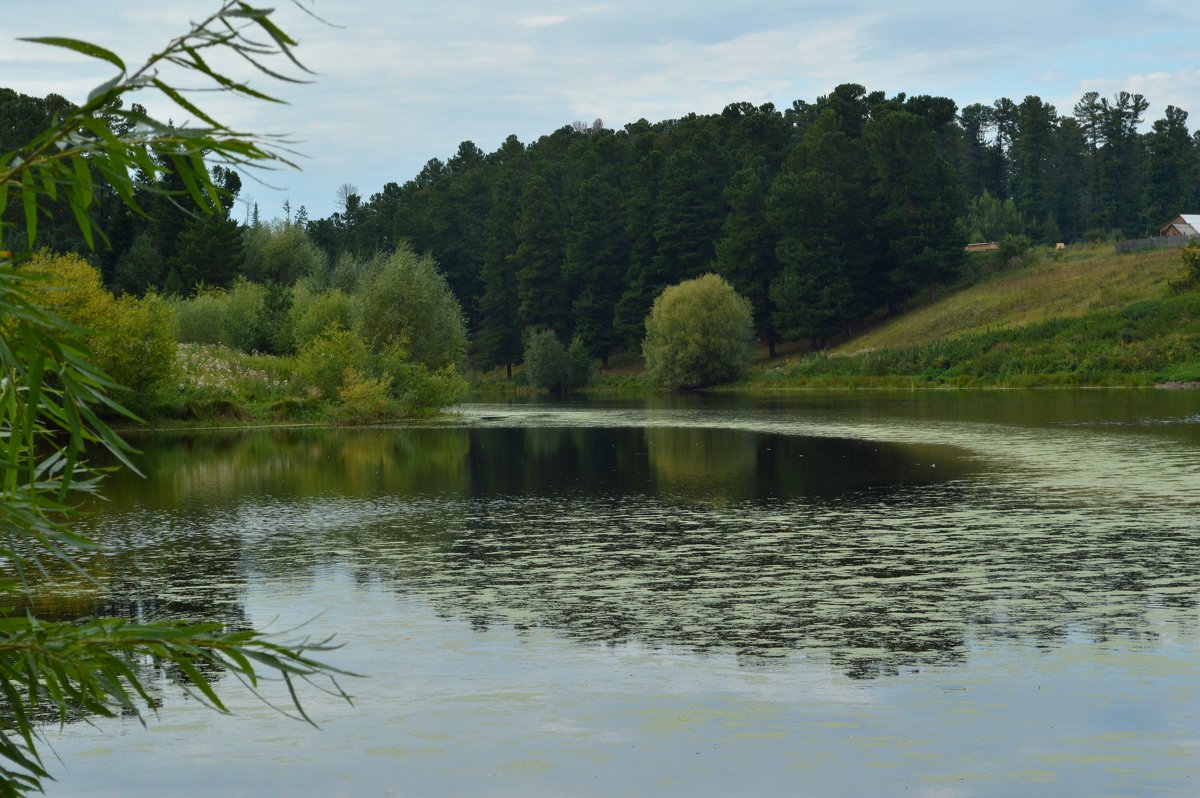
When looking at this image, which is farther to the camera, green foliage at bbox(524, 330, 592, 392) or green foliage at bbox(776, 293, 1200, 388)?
green foliage at bbox(524, 330, 592, 392)

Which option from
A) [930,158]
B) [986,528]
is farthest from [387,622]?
[930,158]

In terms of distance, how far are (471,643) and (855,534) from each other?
28.4 ft

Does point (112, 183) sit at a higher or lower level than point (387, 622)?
higher

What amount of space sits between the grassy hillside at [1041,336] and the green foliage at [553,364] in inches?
631

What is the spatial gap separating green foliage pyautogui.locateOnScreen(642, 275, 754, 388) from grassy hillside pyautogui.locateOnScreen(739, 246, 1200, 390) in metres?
2.86

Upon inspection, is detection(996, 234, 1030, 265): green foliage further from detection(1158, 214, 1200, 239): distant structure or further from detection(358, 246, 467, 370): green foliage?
detection(358, 246, 467, 370): green foliage

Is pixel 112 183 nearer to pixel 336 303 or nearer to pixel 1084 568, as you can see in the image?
pixel 1084 568

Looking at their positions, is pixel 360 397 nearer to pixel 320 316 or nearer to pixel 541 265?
pixel 320 316

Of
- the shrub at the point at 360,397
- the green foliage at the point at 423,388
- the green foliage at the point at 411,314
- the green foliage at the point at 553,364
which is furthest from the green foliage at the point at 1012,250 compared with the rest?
the shrub at the point at 360,397

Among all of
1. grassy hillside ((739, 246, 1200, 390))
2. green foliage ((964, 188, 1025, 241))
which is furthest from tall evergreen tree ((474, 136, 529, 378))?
green foliage ((964, 188, 1025, 241))

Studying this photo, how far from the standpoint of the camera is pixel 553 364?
10694 centimetres

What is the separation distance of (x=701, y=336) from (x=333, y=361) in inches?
1791

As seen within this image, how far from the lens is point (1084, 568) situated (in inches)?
616

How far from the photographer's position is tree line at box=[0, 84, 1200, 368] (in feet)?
353
